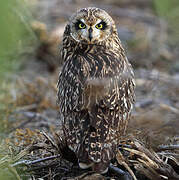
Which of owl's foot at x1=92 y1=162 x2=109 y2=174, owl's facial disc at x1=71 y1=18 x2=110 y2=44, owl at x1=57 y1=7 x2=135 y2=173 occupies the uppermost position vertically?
owl's facial disc at x1=71 y1=18 x2=110 y2=44

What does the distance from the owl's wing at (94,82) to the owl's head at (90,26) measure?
0.17 m

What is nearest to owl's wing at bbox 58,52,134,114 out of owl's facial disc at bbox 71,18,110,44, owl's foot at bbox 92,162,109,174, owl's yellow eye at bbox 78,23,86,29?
owl's facial disc at bbox 71,18,110,44

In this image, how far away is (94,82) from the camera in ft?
9.86

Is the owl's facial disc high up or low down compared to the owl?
up

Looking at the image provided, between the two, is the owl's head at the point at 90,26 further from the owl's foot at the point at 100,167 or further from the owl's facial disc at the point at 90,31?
the owl's foot at the point at 100,167

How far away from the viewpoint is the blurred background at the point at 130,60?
4.75 m

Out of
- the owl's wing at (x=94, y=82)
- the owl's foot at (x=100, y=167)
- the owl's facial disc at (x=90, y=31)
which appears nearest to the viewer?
the owl's foot at (x=100, y=167)

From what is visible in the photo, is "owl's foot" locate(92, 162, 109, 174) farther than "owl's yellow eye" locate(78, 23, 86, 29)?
No

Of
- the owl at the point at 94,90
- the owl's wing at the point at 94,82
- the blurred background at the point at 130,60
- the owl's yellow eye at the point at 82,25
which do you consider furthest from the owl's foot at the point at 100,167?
the owl's yellow eye at the point at 82,25

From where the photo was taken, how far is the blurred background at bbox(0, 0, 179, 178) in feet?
15.6

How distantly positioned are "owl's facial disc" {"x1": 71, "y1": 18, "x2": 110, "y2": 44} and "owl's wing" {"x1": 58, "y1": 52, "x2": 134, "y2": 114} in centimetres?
16

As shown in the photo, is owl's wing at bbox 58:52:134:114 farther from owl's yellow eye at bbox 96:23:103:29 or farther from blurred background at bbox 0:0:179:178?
blurred background at bbox 0:0:179:178

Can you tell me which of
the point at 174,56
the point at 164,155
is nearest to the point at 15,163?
the point at 164,155

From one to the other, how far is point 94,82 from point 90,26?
24.6 inches
